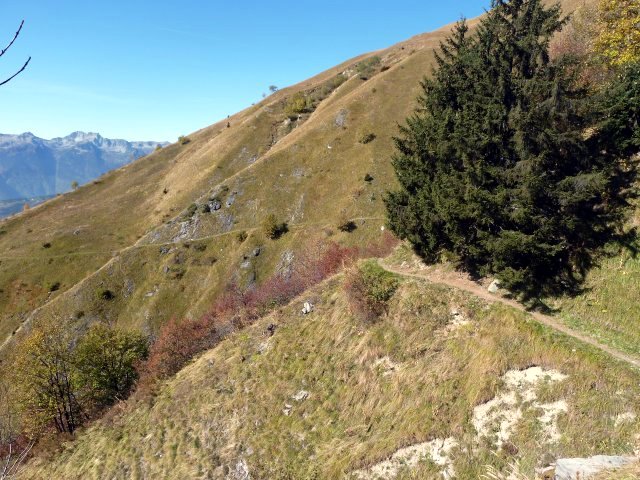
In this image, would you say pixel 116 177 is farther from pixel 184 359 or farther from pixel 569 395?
pixel 569 395

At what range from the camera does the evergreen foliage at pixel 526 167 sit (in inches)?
795

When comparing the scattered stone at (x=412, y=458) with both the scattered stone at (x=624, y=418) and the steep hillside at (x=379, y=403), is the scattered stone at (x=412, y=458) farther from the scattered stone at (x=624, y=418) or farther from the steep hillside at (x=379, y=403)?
the scattered stone at (x=624, y=418)

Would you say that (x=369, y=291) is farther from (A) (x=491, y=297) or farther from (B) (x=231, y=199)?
(B) (x=231, y=199)

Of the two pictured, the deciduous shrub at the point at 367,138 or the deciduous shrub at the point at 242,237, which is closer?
the deciduous shrub at the point at 242,237

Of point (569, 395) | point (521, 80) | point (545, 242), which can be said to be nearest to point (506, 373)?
point (569, 395)

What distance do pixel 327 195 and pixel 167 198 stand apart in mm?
54698

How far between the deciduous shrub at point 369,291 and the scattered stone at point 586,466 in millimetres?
13254

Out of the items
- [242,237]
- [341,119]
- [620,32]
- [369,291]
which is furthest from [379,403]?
[341,119]

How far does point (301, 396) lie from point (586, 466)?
14429 millimetres

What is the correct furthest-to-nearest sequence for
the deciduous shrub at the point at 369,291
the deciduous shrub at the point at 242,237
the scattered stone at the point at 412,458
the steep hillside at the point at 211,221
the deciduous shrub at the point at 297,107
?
the deciduous shrub at the point at 297,107 < the deciduous shrub at the point at 242,237 < the steep hillside at the point at 211,221 < the deciduous shrub at the point at 369,291 < the scattered stone at the point at 412,458

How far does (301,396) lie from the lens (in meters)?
21.7

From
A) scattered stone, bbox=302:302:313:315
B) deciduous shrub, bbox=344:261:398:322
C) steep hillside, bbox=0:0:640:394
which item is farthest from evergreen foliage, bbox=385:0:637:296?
steep hillside, bbox=0:0:640:394

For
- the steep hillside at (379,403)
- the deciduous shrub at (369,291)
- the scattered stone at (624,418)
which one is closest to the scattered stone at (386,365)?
the steep hillside at (379,403)

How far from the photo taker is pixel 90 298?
7494 centimetres
